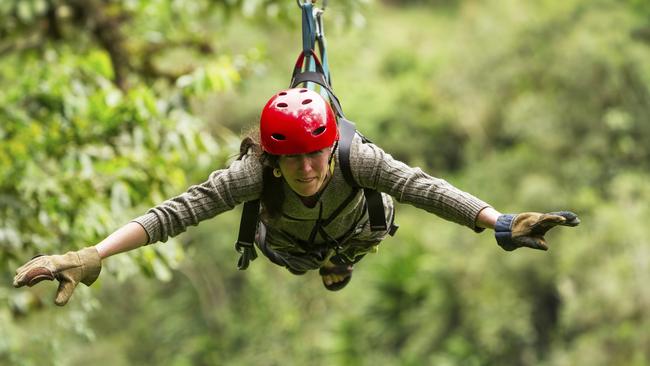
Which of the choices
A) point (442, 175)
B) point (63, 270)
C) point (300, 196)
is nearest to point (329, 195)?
point (300, 196)

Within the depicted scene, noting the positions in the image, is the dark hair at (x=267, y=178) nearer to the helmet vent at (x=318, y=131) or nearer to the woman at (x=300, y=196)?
the woman at (x=300, y=196)

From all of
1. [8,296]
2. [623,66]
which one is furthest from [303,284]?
[8,296]

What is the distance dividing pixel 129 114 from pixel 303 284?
42.9 ft

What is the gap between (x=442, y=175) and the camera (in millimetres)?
21484

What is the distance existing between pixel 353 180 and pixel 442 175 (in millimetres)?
18848

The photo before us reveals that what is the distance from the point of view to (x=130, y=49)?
627cm

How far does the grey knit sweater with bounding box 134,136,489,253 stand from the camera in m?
2.61

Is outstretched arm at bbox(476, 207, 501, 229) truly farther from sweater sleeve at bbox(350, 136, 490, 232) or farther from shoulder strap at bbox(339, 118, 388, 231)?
shoulder strap at bbox(339, 118, 388, 231)

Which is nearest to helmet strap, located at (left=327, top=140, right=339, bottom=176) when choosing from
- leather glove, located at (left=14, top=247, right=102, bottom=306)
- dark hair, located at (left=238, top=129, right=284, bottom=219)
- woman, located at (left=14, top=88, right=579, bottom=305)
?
woman, located at (left=14, top=88, right=579, bottom=305)

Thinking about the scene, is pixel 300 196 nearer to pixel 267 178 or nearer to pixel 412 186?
pixel 267 178

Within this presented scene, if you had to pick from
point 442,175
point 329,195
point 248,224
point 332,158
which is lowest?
point 442,175

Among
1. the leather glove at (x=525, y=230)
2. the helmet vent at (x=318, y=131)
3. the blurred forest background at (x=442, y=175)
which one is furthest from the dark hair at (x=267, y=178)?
the blurred forest background at (x=442, y=175)

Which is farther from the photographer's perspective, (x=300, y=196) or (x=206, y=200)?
(x=300, y=196)

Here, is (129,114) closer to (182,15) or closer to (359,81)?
(182,15)
